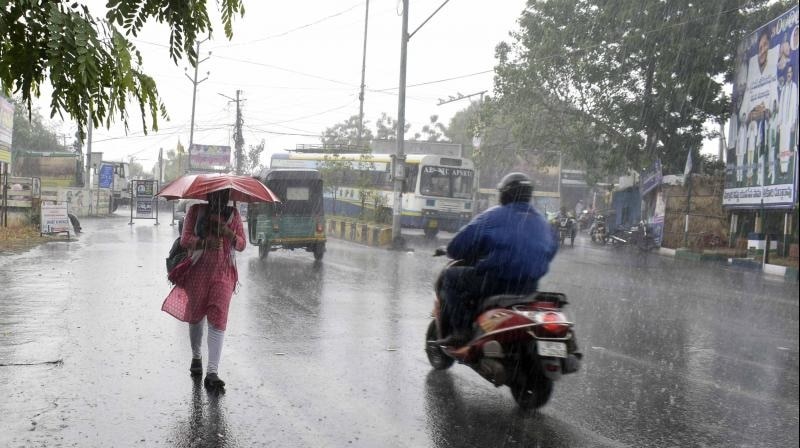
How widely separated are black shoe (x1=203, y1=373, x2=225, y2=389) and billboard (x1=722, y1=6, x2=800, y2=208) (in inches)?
686

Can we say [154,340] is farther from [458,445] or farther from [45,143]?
[45,143]

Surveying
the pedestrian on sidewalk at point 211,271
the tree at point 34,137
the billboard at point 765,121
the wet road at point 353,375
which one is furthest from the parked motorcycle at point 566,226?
the tree at point 34,137

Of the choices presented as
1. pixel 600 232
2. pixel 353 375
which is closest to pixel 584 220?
pixel 600 232

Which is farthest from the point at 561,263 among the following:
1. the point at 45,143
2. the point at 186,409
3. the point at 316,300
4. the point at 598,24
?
the point at 45,143

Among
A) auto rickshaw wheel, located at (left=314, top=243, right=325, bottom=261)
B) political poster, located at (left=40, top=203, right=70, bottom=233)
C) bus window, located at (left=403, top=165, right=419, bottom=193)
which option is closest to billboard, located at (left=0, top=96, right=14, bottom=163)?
political poster, located at (left=40, top=203, right=70, bottom=233)

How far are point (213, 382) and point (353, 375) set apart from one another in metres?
1.23

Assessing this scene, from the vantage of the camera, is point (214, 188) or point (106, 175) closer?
point (214, 188)

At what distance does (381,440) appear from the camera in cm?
481

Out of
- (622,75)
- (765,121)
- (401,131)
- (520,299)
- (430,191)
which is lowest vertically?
(520,299)

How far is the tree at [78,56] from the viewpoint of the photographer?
9.34ft

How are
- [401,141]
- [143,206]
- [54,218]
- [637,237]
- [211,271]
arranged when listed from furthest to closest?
[143,206], [637,237], [401,141], [54,218], [211,271]

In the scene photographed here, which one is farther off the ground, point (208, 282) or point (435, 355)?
point (208, 282)

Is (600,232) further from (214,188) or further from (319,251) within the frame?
(214,188)

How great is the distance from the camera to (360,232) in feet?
87.8
